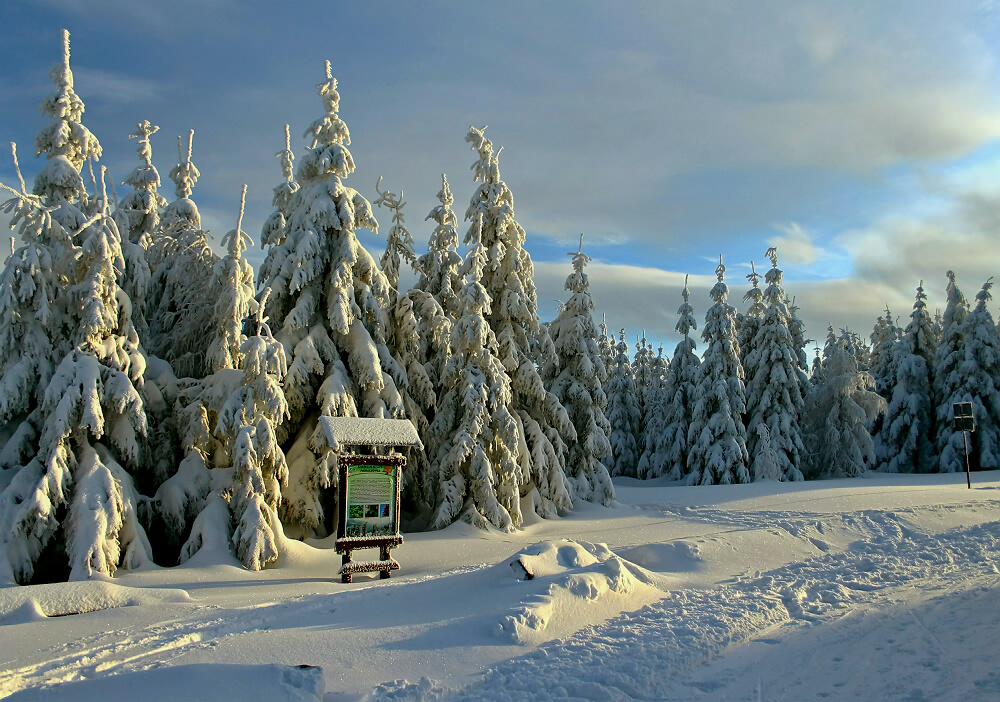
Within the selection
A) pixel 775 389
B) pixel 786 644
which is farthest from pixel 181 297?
pixel 775 389

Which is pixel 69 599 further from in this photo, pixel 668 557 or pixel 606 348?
pixel 606 348

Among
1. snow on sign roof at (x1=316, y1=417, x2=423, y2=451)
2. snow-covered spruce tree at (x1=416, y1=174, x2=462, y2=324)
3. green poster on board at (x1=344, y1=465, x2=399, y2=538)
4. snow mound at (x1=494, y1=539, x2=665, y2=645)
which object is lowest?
snow mound at (x1=494, y1=539, x2=665, y2=645)

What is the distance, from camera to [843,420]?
1368 inches

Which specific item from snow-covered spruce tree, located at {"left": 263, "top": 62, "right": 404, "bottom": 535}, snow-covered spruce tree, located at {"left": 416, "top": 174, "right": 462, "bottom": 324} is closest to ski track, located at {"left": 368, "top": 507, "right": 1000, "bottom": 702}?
snow-covered spruce tree, located at {"left": 263, "top": 62, "right": 404, "bottom": 535}

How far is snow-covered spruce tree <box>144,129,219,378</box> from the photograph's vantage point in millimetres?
17797

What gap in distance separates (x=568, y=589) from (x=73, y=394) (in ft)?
32.4

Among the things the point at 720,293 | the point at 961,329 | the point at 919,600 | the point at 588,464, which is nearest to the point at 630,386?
the point at 720,293

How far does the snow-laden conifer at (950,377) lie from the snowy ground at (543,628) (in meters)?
26.4

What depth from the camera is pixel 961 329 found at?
120ft

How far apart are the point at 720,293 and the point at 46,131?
29803 millimetres

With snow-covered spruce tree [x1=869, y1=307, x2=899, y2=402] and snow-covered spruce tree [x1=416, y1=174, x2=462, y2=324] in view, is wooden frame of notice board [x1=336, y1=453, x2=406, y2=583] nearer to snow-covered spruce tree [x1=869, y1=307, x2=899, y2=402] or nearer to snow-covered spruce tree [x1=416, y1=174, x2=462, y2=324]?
snow-covered spruce tree [x1=416, y1=174, x2=462, y2=324]

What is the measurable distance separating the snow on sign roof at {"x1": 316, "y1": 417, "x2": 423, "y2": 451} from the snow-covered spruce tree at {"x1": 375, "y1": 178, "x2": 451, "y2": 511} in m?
4.57

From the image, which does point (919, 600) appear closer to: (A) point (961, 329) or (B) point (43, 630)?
(B) point (43, 630)

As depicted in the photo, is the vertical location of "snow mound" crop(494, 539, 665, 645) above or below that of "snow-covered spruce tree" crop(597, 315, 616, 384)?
below
